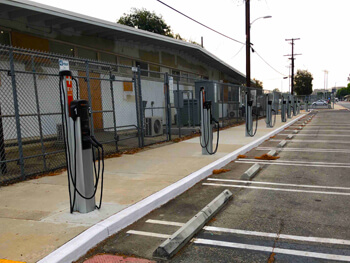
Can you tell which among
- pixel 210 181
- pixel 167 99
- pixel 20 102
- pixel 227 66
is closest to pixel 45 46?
pixel 20 102

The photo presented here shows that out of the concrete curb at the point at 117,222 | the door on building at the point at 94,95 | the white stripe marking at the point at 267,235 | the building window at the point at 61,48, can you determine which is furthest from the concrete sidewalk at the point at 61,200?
the building window at the point at 61,48

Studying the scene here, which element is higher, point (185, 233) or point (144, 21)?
point (144, 21)

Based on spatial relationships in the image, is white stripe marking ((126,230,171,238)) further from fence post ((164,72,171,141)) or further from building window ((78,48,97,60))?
building window ((78,48,97,60))

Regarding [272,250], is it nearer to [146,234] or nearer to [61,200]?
[146,234]

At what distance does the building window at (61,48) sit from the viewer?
1225 centimetres

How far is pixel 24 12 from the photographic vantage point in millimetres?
10352

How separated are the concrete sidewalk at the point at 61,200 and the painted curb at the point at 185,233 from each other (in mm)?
1067

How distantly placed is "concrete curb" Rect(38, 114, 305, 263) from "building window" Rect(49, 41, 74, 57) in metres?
8.83

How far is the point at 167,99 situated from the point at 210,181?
18.5 ft

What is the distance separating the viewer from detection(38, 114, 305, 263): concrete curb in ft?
10.4

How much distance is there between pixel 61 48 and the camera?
12633mm

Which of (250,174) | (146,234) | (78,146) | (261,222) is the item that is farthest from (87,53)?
(261,222)

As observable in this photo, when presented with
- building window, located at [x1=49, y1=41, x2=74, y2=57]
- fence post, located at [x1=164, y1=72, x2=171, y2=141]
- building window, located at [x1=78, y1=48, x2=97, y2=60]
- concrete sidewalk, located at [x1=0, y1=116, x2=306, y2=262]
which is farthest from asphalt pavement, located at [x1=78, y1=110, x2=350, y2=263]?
building window, located at [x1=78, y1=48, x2=97, y2=60]

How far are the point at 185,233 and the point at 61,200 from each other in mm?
2353
